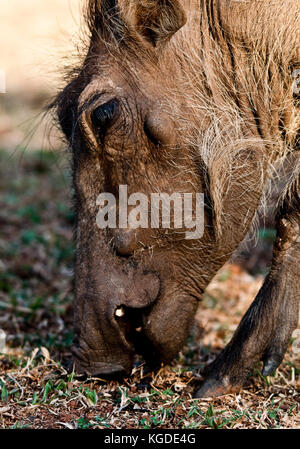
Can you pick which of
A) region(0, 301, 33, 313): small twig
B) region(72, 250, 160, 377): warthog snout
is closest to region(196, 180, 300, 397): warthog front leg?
region(72, 250, 160, 377): warthog snout

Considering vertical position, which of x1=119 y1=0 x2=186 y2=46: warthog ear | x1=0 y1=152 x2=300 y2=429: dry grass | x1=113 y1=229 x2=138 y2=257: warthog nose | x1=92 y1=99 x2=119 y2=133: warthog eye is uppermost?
x1=119 y1=0 x2=186 y2=46: warthog ear

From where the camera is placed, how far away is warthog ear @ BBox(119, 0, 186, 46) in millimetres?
2631

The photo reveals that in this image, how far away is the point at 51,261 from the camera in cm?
471

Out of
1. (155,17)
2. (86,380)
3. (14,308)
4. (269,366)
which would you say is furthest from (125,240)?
(14,308)

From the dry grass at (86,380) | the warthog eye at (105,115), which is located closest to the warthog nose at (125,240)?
the warthog eye at (105,115)

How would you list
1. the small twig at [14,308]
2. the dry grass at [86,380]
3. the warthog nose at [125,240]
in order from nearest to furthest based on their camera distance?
the dry grass at [86,380] → the warthog nose at [125,240] → the small twig at [14,308]

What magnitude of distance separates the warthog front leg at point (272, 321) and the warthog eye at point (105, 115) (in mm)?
834

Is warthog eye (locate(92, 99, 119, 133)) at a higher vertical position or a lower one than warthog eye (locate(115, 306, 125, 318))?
higher

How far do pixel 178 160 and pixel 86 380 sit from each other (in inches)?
39.2

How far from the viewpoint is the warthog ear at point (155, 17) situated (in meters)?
2.63

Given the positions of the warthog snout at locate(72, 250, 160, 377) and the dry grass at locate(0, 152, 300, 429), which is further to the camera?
the warthog snout at locate(72, 250, 160, 377)

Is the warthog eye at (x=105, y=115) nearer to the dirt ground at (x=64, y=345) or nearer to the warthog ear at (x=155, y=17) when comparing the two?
the warthog ear at (x=155, y=17)

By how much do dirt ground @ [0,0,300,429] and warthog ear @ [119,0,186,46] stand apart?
0.54 meters

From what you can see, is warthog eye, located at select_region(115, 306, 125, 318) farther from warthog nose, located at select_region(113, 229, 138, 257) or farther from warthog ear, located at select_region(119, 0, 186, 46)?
warthog ear, located at select_region(119, 0, 186, 46)
